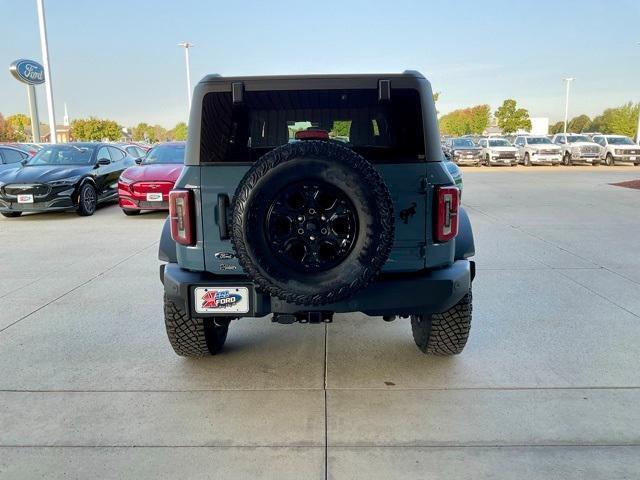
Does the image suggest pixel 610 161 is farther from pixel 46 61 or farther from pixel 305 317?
pixel 305 317

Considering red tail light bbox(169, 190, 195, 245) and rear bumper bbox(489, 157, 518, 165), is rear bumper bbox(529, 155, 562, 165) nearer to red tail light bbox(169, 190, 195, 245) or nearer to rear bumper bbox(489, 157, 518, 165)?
rear bumper bbox(489, 157, 518, 165)

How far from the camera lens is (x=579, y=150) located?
2908 cm

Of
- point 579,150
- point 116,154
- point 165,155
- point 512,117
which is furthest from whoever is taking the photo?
point 512,117

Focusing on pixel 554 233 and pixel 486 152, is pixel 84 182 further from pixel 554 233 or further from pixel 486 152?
pixel 486 152

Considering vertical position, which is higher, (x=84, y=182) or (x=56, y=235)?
A: (x=84, y=182)

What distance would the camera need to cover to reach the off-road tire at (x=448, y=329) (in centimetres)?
382

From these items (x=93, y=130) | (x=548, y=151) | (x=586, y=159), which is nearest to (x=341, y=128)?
(x=548, y=151)

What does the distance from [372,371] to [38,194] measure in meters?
9.38

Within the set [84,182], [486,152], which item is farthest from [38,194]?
[486,152]

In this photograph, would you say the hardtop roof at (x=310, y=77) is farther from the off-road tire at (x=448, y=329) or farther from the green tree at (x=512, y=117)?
the green tree at (x=512, y=117)

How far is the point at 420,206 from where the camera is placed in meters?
3.28

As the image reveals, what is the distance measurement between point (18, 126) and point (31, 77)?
84517 millimetres

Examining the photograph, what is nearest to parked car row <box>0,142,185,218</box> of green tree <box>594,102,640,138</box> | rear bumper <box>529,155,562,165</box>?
rear bumper <box>529,155,562,165</box>

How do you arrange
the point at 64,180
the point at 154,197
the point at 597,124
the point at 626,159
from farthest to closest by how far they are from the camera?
the point at 597,124, the point at 626,159, the point at 64,180, the point at 154,197
